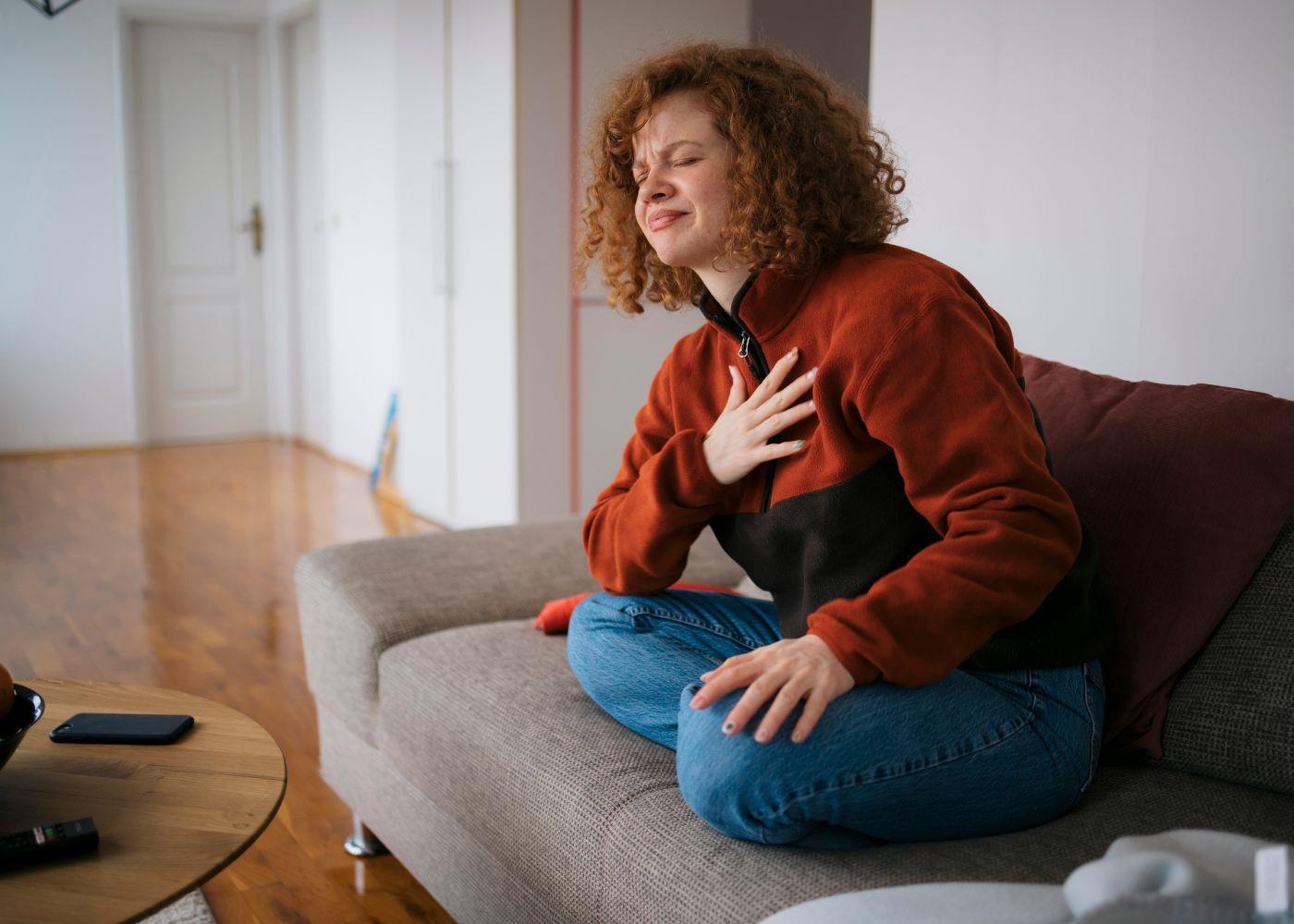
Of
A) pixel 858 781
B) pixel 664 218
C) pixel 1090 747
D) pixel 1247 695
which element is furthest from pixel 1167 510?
pixel 664 218

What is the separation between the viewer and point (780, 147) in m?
1.38

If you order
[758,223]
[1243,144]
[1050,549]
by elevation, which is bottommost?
[1050,549]

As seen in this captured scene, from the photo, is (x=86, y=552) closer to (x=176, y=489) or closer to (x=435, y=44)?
(x=176, y=489)

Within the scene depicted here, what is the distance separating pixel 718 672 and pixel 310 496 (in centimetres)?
418

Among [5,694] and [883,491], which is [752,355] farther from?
[5,694]

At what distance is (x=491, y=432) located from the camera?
4211mm

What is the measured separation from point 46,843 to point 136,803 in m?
0.12

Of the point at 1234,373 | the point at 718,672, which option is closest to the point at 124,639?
the point at 718,672

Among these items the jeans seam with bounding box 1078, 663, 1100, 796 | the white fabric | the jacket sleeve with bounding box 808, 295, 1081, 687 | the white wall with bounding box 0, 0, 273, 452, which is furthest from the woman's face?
the white wall with bounding box 0, 0, 273, 452

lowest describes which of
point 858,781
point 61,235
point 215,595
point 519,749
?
point 215,595

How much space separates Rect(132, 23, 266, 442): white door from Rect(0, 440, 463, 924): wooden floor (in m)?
0.38

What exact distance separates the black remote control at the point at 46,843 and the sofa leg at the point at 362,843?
0.97 m

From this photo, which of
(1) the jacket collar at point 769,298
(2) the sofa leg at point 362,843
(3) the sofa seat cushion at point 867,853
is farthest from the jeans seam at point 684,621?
(2) the sofa leg at point 362,843

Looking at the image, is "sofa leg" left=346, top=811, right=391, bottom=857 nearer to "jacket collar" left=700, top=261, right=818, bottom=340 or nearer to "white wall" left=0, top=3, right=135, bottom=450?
"jacket collar" left=700, top=261, right=818, bottom=340
